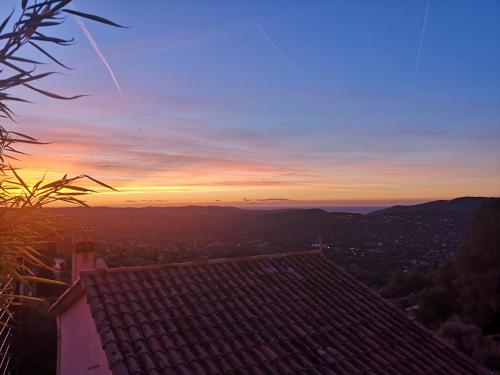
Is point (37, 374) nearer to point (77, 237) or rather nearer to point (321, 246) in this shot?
point (77, 237)

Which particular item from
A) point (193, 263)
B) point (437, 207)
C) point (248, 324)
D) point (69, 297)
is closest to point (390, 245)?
point (437, 207)

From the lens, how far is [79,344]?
269 inches

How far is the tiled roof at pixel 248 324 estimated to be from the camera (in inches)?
223

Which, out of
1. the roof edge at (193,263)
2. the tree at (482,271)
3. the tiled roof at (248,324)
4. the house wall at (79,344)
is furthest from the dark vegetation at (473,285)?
the house wall at (79,344)

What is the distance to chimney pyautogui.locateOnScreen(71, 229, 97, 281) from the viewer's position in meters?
8.03

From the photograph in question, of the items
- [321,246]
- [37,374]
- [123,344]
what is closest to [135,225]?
[37,374]

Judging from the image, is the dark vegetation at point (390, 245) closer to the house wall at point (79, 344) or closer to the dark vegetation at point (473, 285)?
the dark vegetation at point (473, 285)

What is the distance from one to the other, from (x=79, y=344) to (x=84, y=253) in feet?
5.91

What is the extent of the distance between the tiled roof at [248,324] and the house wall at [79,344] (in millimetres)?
304

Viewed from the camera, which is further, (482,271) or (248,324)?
(482,271)

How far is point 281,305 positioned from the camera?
7383 millimetres

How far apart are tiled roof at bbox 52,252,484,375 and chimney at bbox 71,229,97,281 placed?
33.1 inches

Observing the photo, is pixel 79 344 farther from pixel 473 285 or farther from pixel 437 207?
pixel 437 207

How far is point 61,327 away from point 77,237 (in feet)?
5.23
